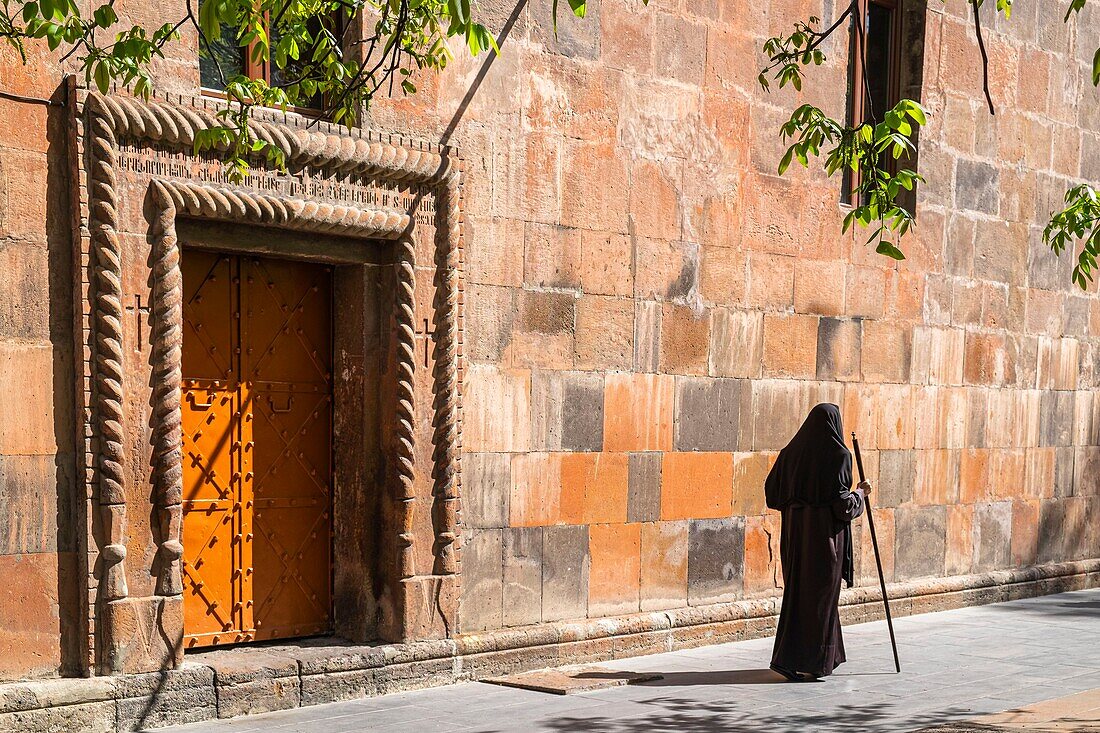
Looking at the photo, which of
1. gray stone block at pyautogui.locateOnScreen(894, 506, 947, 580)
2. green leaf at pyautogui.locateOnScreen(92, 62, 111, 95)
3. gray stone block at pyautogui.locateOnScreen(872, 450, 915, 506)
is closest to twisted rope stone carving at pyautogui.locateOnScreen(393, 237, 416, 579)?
green leaf at pyautogui.locateOnScreen(92, 62, 111, 95)

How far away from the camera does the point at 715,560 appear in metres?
10.2

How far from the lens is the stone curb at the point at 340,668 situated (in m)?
6.70

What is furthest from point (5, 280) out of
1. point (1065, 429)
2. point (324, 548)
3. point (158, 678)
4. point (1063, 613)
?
point (1065, 429)

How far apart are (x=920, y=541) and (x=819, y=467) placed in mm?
3726

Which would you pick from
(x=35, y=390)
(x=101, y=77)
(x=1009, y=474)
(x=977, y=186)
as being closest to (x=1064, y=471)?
(x=1009, y=474)

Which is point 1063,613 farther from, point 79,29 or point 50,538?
point 79,29

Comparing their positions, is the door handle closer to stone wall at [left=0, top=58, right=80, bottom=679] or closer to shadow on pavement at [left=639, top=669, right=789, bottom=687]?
stone wall at [left=0, top=58, right=80, bottom=679]

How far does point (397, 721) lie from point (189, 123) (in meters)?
3.35

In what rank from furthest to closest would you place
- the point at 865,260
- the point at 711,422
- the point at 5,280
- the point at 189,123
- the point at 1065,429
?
the point at 1065,429 → the point at 865,260 → the point at 711,422 → the point at 189,123 → the point at 5,280

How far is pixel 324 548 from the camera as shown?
333 inches

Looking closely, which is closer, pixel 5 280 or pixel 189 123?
pixel 5 280

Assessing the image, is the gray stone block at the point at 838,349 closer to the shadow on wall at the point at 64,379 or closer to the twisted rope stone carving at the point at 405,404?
the twisted rope stone carving at the point at 405,404

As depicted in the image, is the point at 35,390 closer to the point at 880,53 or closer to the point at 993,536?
the point at 880,53

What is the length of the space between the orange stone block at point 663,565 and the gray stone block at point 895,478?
93.6 inches
